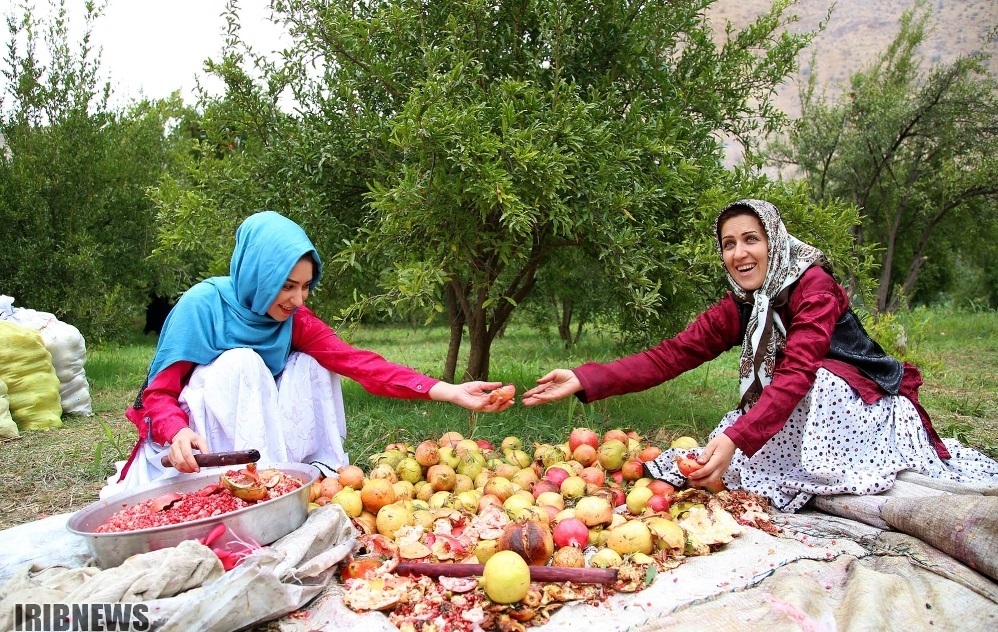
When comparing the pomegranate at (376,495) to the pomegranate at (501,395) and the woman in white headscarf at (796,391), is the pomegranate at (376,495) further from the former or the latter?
the woman in white headscarf at (796,391)

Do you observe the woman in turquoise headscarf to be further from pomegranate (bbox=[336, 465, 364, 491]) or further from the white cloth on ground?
pomegranate (bbox=[336, 465, 364, 491])

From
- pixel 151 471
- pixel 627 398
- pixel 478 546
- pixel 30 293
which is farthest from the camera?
pixel 30 293

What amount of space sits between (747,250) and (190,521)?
2447 millimetres

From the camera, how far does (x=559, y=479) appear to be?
3.15m

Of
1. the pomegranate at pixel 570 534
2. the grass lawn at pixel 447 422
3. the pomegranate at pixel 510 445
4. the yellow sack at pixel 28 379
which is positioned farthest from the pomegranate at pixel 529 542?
the yellow sack at pixel 28 379

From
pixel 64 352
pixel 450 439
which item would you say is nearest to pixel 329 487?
pixel 450 439

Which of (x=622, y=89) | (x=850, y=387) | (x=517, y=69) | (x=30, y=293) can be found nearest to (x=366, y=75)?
(x=517, y=69)

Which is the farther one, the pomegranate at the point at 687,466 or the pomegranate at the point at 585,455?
the pomegranate at the point at 585,455

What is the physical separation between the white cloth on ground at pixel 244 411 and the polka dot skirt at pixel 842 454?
204 centimetres

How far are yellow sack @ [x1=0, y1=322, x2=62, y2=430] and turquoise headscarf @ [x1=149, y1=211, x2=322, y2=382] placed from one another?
10.0 feet

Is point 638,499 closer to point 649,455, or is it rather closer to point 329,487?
point 649,455

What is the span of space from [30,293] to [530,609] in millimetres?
7549

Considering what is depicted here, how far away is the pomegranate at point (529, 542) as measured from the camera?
7.47ft

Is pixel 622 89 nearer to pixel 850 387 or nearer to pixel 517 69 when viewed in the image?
pixel 517 69
